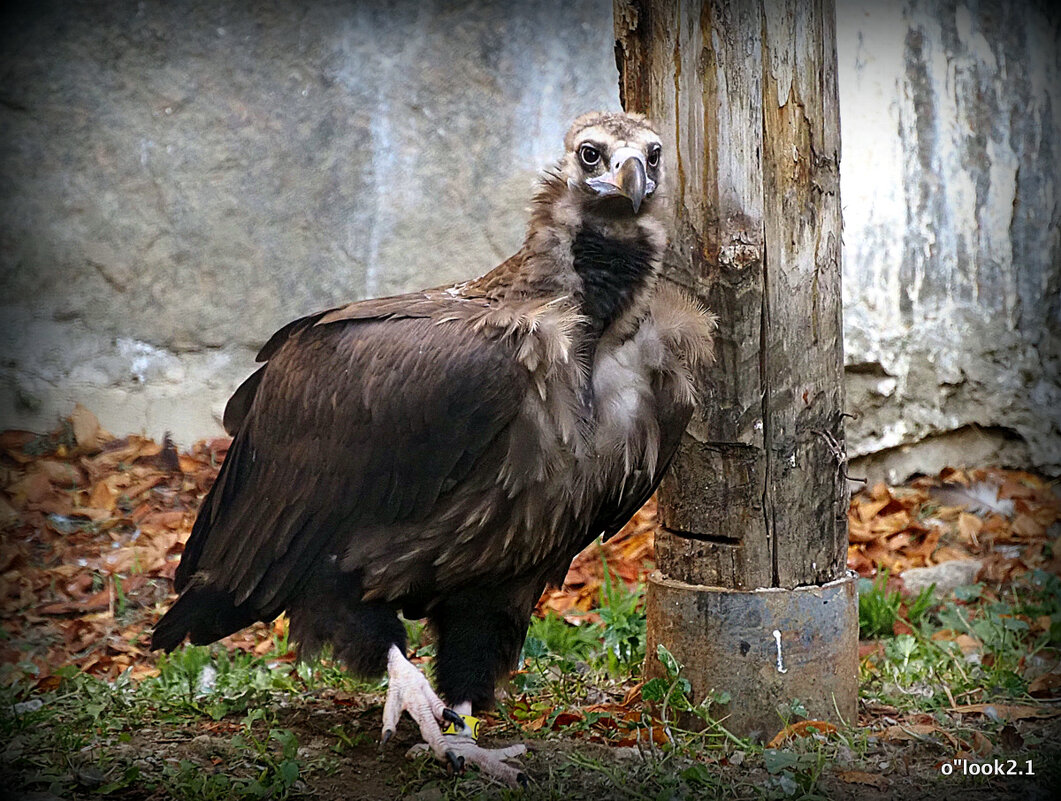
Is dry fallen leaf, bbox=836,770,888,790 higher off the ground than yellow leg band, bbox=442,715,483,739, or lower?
lower

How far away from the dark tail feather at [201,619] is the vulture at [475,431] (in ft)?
0.48

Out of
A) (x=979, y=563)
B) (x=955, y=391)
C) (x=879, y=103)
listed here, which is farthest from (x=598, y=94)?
(x=979, y=563)

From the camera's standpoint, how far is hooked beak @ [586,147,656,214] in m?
2.91

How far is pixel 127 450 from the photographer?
219 inches

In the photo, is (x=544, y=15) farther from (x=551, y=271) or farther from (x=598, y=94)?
(x=551, y=271)

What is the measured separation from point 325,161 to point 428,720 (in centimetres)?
314

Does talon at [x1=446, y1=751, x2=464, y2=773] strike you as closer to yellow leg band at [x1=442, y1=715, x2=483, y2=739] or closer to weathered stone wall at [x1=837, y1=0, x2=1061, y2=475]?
yellow leg band at [x1=442, y1=715, x2=483, y2=739]

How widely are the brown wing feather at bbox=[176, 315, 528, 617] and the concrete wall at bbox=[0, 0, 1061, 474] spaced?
216 cm

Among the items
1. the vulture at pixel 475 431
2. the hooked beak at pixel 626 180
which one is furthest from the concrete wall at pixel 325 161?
the hooked beak at pixel 626 180

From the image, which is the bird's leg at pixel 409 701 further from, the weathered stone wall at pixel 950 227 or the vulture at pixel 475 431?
the weathered stone wall at pixel 950 227

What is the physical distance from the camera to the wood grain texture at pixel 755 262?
3146 millimetres

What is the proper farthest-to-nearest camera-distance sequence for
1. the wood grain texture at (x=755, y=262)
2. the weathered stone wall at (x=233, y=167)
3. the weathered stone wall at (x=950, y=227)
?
1. the weathered stone wall at (x=950, y=227)
2. the weathered stone wall at (x=233, y=167)
3. the wood grain texture at (x=755, y=262)

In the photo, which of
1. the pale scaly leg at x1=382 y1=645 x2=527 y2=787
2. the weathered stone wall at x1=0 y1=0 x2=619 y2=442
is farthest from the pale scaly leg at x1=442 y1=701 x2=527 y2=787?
the weathered stone wall at x1=0 y1=0 x2=619 y2=442

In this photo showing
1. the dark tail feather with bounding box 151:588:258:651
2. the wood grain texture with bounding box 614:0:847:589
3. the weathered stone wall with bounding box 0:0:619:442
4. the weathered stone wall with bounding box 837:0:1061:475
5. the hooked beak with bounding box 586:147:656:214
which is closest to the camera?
the hooked beak with bounding box 586:147:656:214
